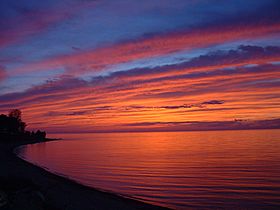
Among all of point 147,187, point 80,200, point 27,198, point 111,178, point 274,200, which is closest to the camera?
point 27,198

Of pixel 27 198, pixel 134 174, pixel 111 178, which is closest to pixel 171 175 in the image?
pixel 134 174

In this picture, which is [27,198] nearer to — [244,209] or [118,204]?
[118,204]

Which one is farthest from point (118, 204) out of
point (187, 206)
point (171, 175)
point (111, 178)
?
point (171, 175)

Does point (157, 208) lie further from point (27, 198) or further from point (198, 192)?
point (27, 198)

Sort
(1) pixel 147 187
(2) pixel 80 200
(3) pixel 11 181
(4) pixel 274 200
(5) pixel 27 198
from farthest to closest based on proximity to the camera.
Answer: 1. (1) pixel 147 187
2. (4) pixel 274 200
3. (3) pixel 11 181
4. (2) pixel 80 200
5. (5) pixel 27 198

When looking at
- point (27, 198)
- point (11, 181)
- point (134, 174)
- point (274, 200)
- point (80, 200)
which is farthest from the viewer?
point (134, 174)

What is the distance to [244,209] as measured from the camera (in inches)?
771

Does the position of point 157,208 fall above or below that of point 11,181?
below

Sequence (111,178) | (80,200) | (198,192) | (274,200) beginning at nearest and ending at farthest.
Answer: (80,200), (274,200), (198,192), (111,178)

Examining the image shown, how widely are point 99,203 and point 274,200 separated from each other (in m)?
12.0

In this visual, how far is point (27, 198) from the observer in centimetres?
1542

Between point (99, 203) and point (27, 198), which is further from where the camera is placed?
point (99, 203)

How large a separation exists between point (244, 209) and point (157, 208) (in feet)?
17.6

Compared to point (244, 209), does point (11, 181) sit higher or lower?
higher
